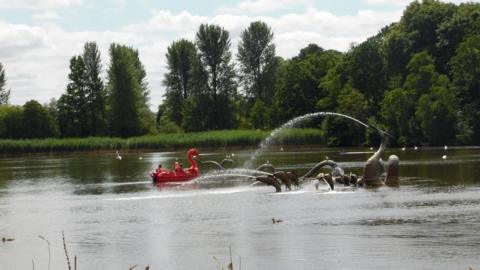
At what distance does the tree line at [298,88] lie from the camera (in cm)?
10094

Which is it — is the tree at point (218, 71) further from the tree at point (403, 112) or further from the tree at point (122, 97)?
the tree at point (403, 112)

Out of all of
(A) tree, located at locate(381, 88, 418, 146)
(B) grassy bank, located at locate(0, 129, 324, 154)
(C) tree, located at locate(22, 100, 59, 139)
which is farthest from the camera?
(C) tree, located at locate(22, 100, 59, 139)

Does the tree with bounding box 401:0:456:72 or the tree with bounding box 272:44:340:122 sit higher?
the tree with bounding box 401:0:456:72

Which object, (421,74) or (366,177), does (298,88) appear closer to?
(421,74)

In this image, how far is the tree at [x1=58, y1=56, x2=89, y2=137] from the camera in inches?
5704

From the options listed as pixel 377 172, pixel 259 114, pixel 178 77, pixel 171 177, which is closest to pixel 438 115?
pixel 259 114

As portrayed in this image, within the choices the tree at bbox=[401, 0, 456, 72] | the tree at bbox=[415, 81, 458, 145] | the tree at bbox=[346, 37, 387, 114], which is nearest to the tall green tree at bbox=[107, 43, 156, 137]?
the tree at bbox=[346, 37, 387, 114]

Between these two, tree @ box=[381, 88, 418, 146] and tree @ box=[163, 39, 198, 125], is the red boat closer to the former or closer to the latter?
tree @ box=[381, 88, 418, 146]

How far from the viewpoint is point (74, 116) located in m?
146

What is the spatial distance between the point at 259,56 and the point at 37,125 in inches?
1417

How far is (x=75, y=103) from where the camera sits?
147 m

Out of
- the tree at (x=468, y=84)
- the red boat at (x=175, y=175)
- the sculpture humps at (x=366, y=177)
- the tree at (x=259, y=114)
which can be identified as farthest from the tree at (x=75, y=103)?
the sculpture humps at (x=366, y=177)

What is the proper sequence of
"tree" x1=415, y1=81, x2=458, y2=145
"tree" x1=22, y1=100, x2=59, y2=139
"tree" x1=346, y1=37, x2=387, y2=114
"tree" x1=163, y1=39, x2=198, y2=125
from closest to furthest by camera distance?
1. "tree" x1=415, y1=81, x2=458, y2=145
2. "tree" x1=346, y1=37, x2=387, y2=114
3. "tree" x1=22, y1=100, x2=59, y2=139
4. "tree" x1=163, y1=39, x2=198, y2=125

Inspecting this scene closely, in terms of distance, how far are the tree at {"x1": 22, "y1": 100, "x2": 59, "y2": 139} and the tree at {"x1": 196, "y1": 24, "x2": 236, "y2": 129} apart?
24.4 metres
